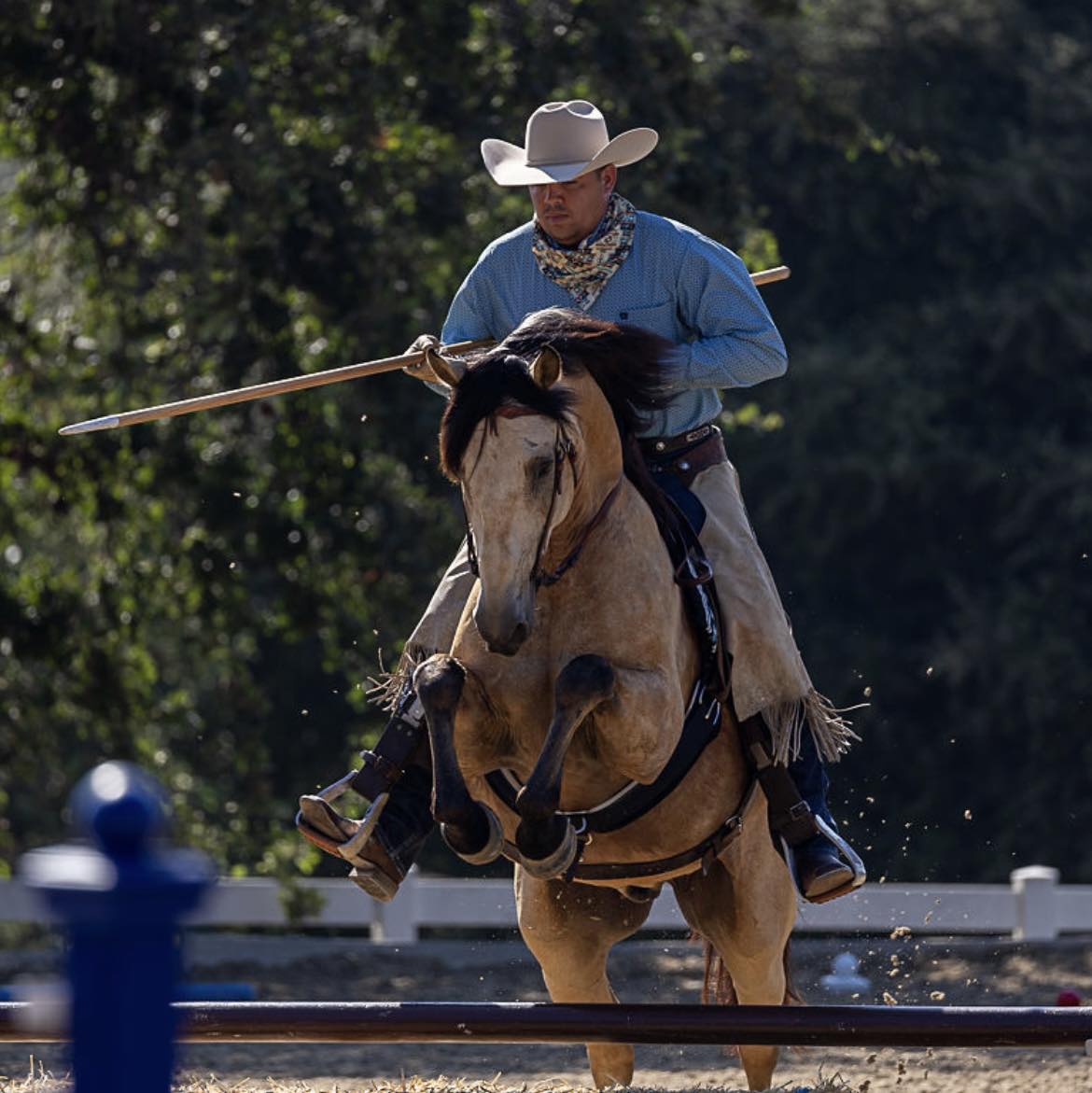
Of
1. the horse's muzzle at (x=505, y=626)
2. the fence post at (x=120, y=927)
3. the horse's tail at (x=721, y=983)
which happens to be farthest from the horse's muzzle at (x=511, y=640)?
the fence post at (x=120, y=927)

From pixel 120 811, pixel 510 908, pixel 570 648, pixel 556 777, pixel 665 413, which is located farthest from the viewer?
pixel 510 908

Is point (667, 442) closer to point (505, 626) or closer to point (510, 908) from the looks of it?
point (505, 626)

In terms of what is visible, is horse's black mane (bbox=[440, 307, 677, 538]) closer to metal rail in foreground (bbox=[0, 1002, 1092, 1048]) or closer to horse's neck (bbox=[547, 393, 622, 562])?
horse's neck (bbox=[547, 393, 622, 562])

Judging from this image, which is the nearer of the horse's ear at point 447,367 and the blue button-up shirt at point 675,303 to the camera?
the horse's ear at point 447,367

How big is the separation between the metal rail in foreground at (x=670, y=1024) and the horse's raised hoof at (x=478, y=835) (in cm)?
32

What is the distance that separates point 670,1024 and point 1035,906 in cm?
687

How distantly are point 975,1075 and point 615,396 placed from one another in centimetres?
396

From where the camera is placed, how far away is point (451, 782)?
4422 millimetres

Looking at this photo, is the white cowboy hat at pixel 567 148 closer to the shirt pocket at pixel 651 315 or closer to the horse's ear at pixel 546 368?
the shirt pocket at pixel 651 315

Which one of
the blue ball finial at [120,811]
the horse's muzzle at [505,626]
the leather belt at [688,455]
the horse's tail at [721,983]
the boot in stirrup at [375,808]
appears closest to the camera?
the blue ball finial at [120,811]

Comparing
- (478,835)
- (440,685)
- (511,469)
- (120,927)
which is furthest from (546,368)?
(120,927)

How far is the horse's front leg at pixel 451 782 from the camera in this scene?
4422 millimetres

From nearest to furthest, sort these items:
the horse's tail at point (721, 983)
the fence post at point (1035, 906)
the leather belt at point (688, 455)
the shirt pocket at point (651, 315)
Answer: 1. the shirt pocket at point (651, 315)
2. the leather belt at point (688, 455)
3. the horse's tail at point (721, 983)
4. the fence post at point (1035, 906)

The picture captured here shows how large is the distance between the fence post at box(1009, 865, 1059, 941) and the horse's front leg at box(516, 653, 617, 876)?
693cm
